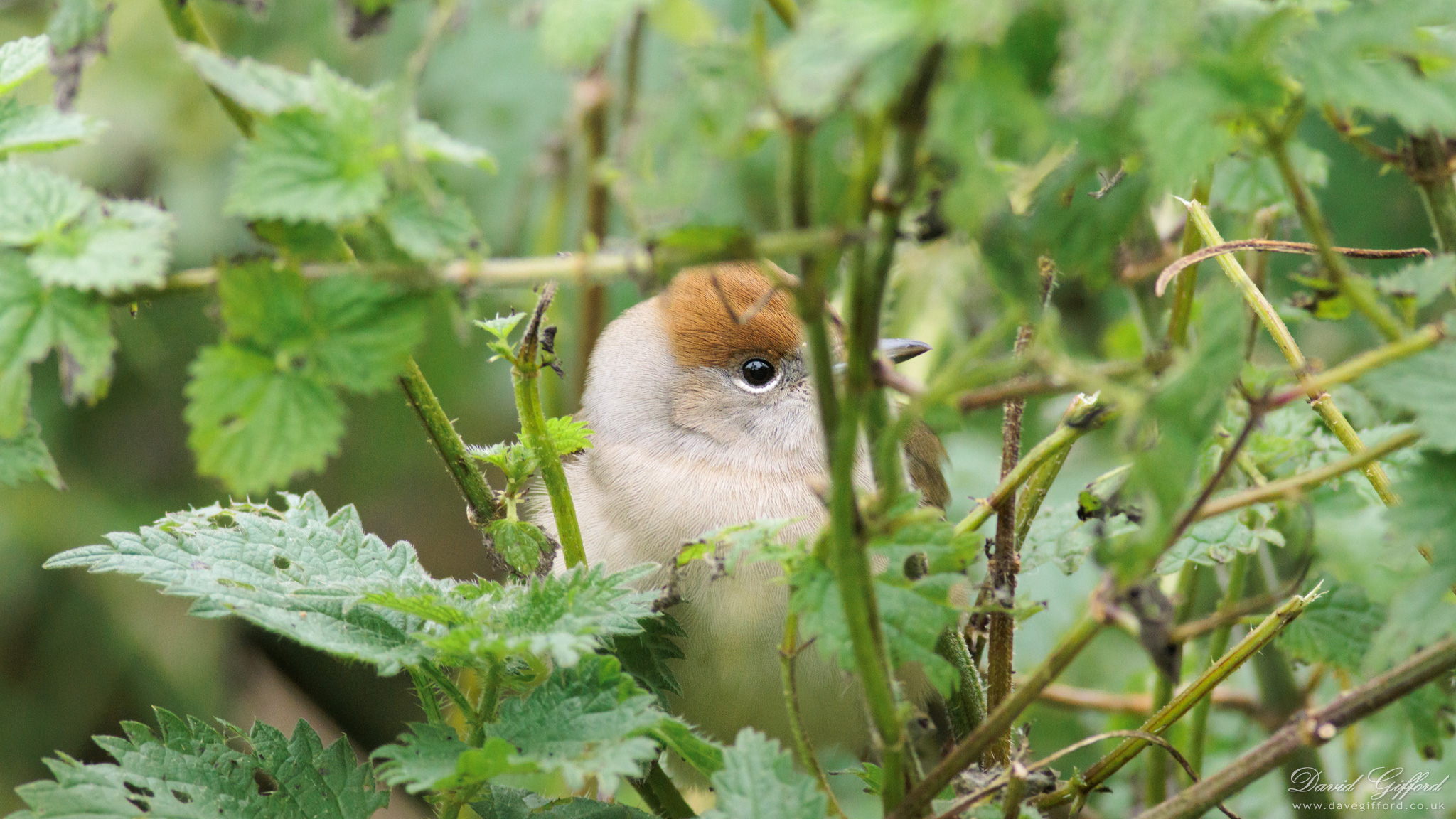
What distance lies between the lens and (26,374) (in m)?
0.78

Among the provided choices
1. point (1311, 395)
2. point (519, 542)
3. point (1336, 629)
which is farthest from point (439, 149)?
point (1336, 629)

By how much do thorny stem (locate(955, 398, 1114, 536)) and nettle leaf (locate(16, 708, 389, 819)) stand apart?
2.05ft

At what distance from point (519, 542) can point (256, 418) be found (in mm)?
430

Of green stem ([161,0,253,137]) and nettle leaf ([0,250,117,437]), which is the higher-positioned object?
green stem ([161,0,253,137])

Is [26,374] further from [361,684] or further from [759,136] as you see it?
[361,684]

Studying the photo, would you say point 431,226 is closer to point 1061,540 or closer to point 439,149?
point 439,149

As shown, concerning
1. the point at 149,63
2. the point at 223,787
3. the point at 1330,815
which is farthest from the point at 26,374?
the point at 149,63

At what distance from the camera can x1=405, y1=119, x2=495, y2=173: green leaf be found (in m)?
0.80

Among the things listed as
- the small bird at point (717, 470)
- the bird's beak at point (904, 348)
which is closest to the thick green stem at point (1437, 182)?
the small bird at point (717, 470)

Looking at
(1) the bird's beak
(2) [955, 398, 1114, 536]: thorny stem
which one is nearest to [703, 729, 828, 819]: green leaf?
(2) [955, 398, 1114, 536]: thorny stem

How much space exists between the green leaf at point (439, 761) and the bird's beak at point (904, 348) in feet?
4.03

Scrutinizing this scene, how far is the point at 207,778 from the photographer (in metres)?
1.09

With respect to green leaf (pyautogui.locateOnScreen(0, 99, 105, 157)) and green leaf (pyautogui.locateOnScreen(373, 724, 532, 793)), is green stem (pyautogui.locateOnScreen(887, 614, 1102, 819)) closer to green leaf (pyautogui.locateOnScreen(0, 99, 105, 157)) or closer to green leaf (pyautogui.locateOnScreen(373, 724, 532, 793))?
green leaf (pyautogui.locateOnScreen(373, 724, 532, 793))
